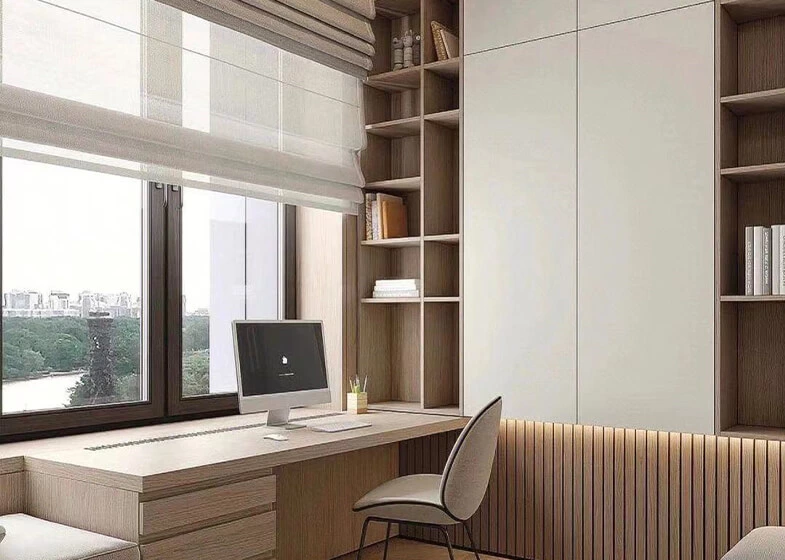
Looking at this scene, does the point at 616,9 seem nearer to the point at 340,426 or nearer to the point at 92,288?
the point at 340,426

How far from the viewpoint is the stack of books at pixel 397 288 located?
4188 millimetres

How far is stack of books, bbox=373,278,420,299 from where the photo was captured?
4188mm

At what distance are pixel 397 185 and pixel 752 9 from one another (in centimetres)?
180

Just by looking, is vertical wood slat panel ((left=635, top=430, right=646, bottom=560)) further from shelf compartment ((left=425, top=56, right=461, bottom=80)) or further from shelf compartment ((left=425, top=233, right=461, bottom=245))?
shelf compartment ((left=425, top=56, right=461, bottom=80))

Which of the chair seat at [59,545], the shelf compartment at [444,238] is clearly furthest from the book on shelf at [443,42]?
the chair seat at [59,545]

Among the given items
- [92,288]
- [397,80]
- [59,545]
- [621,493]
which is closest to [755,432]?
[621,493]

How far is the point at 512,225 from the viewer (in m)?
3.85

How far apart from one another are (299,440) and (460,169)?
1.56 m

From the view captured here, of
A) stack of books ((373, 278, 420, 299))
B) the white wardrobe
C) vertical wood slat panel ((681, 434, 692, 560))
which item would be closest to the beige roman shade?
the white wardrobe

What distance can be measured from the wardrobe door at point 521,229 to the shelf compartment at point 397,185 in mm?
325

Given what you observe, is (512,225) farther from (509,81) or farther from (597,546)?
(597,546)

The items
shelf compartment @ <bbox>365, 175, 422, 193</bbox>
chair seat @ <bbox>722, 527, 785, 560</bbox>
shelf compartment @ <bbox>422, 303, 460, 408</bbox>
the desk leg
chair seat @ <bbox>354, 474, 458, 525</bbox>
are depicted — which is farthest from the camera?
shelf compartment @ <bbox>365, 175, 422, 193</bbox>

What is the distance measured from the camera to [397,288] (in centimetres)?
426

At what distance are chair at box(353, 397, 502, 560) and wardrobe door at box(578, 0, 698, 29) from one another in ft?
5.51
